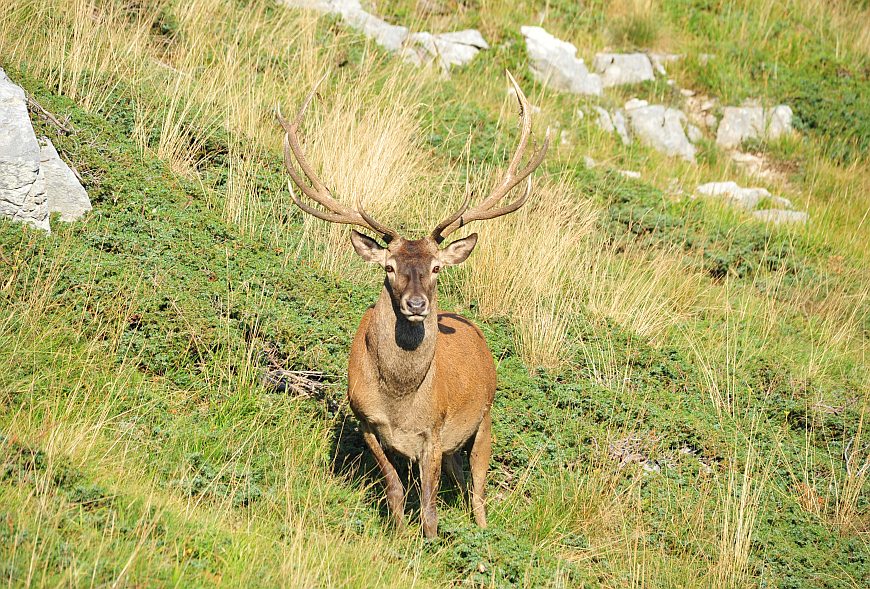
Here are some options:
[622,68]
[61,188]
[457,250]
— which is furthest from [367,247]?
[622,68]

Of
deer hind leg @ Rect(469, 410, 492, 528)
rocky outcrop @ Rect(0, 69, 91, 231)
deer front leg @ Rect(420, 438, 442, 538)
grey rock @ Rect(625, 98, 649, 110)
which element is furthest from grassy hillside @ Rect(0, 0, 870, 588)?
grey rock @ Rect(625, 98, 649, 110)

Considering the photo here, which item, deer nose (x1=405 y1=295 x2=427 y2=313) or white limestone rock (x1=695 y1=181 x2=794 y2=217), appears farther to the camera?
white limestone rock (x1=695 y1=181 x2=794 y2=217)

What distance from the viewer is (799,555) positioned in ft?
19.4

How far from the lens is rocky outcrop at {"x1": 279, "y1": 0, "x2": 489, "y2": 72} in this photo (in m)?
11.4

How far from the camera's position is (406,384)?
532 centimetres

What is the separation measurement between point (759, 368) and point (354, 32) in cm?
604

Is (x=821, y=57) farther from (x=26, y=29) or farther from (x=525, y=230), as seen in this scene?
(x=26, y=29)

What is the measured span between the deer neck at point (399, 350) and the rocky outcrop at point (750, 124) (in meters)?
8.65

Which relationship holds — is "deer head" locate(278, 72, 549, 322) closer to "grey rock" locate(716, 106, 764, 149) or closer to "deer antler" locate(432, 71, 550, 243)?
"deer antler" locate(432, 71, 550, 243)

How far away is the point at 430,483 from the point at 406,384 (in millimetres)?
602

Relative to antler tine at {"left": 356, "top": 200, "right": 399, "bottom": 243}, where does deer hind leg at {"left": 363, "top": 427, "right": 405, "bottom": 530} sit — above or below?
below

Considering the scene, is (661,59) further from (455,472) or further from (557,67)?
(455,472)

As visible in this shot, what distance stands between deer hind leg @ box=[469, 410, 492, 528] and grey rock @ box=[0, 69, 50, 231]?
10.7 ft

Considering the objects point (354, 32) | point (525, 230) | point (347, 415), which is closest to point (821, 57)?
point (354, 32)
